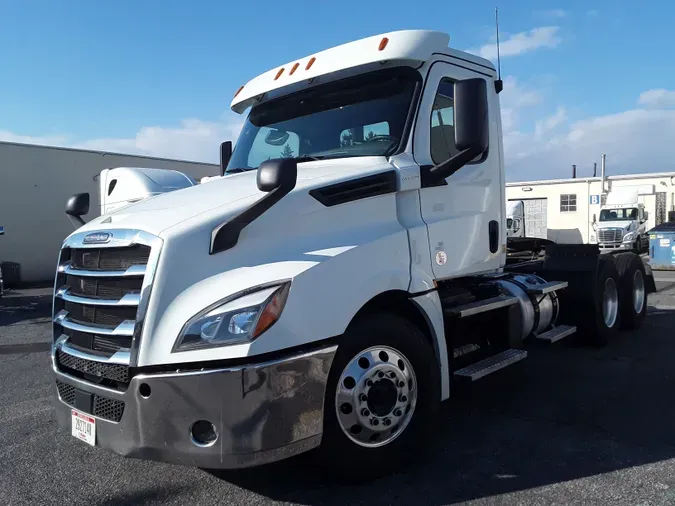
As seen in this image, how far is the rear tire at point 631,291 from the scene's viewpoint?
313 inches

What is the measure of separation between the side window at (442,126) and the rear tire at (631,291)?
4737mm

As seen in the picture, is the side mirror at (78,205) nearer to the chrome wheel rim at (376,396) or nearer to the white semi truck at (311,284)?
the white semi truck at (311,284)

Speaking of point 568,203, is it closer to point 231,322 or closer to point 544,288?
point 544,288

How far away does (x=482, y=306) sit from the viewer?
4.42m

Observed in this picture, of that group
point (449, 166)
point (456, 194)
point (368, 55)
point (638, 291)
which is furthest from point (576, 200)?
point (368, 55)

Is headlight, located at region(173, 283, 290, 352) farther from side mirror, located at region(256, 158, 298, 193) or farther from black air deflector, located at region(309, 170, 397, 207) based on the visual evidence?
black air deflector, located at region(309, 170, 397, 207)

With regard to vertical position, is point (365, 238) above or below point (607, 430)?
above

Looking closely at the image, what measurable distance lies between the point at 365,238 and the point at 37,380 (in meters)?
4.82

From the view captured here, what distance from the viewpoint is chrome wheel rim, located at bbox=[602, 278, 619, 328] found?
24.2ft

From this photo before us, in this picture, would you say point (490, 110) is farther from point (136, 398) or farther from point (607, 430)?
point (136, 398)

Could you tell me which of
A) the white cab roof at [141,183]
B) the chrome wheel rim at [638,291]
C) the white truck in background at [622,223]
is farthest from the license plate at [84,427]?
the white truck in background at [622,223]

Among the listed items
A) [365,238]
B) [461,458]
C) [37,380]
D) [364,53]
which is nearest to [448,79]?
[364,53]

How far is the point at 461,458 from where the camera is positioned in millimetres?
3896

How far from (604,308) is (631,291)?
3.18 feet
